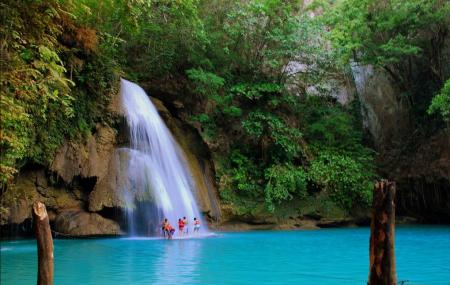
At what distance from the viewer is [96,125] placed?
17766 mm

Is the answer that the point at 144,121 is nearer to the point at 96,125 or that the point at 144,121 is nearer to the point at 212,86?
the point at 96,125

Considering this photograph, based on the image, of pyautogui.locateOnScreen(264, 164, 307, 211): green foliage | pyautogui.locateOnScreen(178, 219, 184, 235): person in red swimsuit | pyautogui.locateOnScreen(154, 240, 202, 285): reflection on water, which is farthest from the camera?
pyautogui.locateOnScreen(264, 164, 307, 211): green foliage

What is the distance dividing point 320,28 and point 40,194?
609 inches

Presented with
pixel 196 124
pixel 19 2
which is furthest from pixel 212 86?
pixel 19 2

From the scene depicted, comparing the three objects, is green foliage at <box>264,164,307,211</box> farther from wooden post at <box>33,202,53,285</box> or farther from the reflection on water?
wooden post at <box>33,202,53,285</box>

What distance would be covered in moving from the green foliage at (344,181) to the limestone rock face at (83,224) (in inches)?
389

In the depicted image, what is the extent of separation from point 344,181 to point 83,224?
12046 millimetres

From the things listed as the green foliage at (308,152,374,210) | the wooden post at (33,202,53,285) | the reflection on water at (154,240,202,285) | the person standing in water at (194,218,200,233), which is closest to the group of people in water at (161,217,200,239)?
the person standing in water at (194,218,200,233)

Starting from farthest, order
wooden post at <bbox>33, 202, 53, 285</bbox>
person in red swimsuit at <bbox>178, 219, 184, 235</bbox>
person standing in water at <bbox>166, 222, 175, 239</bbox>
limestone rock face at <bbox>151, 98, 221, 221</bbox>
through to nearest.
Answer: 1. limestone rock face at <bbox>151, 98, 221, 221</bbox>
2. person in red swimsuit at <bbox>178, 219, 184, 235</bbox>
3. person standing in water at <bbox>166, 222, 175, 239</bbox>
4. wooden post at <bbox>33, 202, 53, 285</bbox>

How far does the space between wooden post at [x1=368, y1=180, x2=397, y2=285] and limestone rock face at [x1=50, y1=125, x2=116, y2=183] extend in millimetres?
13163

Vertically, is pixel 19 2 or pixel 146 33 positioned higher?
pixel 146 33

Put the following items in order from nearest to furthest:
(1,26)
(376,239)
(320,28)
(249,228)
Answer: (376,239) < (1,26) < (249,228) < (320,28)

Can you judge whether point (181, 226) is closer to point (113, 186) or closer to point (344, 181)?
point (113, 186)

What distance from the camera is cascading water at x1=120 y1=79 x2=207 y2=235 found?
1733cm
